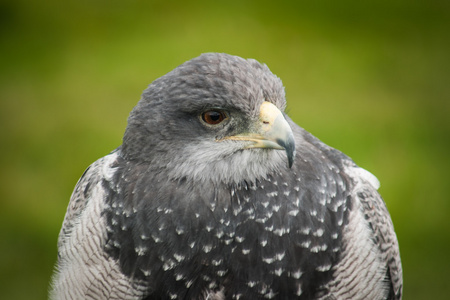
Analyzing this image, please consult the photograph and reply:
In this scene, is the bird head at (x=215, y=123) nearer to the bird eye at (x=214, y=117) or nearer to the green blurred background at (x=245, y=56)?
the bird eye at (x=214, y=117)

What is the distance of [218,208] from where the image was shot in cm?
381

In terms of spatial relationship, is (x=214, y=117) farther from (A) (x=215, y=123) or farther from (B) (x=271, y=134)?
(B) (x=271, y=134)

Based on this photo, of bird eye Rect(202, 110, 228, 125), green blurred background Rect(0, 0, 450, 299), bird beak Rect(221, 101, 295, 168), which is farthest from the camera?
green blurred background Rect(0, 0, 450, 299)

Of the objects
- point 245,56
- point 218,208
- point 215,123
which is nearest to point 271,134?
point 215,123

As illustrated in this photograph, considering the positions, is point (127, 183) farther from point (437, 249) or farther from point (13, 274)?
point (437, 249)

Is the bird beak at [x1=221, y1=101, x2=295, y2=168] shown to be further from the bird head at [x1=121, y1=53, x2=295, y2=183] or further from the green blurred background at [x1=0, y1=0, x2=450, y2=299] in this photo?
the green blurred background at [x1=0, y1=0, x2=450, y2=299]

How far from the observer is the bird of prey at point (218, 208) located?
145 inches

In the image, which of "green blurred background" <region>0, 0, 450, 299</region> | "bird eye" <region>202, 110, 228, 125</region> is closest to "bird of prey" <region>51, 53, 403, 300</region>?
"bird eye" <region>202, 110, 228, 125</region>

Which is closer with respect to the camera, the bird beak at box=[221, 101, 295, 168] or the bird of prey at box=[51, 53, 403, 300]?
the bird beak at box=[221, 101, 295, 168]

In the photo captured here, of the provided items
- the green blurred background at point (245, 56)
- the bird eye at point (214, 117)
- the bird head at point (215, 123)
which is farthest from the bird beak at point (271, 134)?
the green blurred background at point (245, 56)

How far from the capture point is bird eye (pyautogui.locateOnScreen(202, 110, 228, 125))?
365 centimetres

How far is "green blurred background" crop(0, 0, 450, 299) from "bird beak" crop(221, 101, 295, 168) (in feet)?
14.4

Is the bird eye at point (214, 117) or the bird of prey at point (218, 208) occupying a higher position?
the bird eye at point (214, 117)

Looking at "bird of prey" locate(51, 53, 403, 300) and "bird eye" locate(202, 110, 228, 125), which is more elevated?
"bird eye" locate(202, 110, 228, 125)
